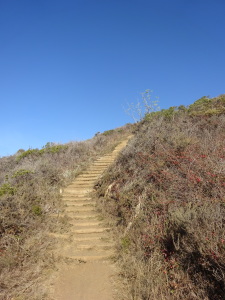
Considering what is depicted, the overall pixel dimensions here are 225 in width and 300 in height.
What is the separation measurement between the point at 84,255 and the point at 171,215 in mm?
2619

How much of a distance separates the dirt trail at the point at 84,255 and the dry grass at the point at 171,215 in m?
0.44

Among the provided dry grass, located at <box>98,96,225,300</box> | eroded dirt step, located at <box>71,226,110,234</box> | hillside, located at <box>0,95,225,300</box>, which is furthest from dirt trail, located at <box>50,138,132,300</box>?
dry grass, located at <box>98,96,225,300</box>

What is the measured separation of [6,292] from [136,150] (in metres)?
6.94

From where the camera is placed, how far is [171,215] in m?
4.97

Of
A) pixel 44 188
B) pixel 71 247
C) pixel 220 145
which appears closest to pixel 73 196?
pixel 44 188

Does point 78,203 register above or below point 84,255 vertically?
above

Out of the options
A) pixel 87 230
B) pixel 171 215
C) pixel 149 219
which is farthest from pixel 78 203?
pixel 171 215

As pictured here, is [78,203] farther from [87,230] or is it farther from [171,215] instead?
[171,215]

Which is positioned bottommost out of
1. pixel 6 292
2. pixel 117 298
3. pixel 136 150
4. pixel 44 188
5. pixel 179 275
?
pixel 117 298

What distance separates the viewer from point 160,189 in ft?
20.6

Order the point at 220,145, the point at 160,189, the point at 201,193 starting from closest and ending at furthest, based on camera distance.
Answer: the point at 201,193 < the point at 160,189 < the point at 220,145

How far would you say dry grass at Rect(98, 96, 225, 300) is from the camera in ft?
12.1

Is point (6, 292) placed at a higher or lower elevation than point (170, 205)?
lower

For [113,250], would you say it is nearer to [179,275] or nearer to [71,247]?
[71,247]
